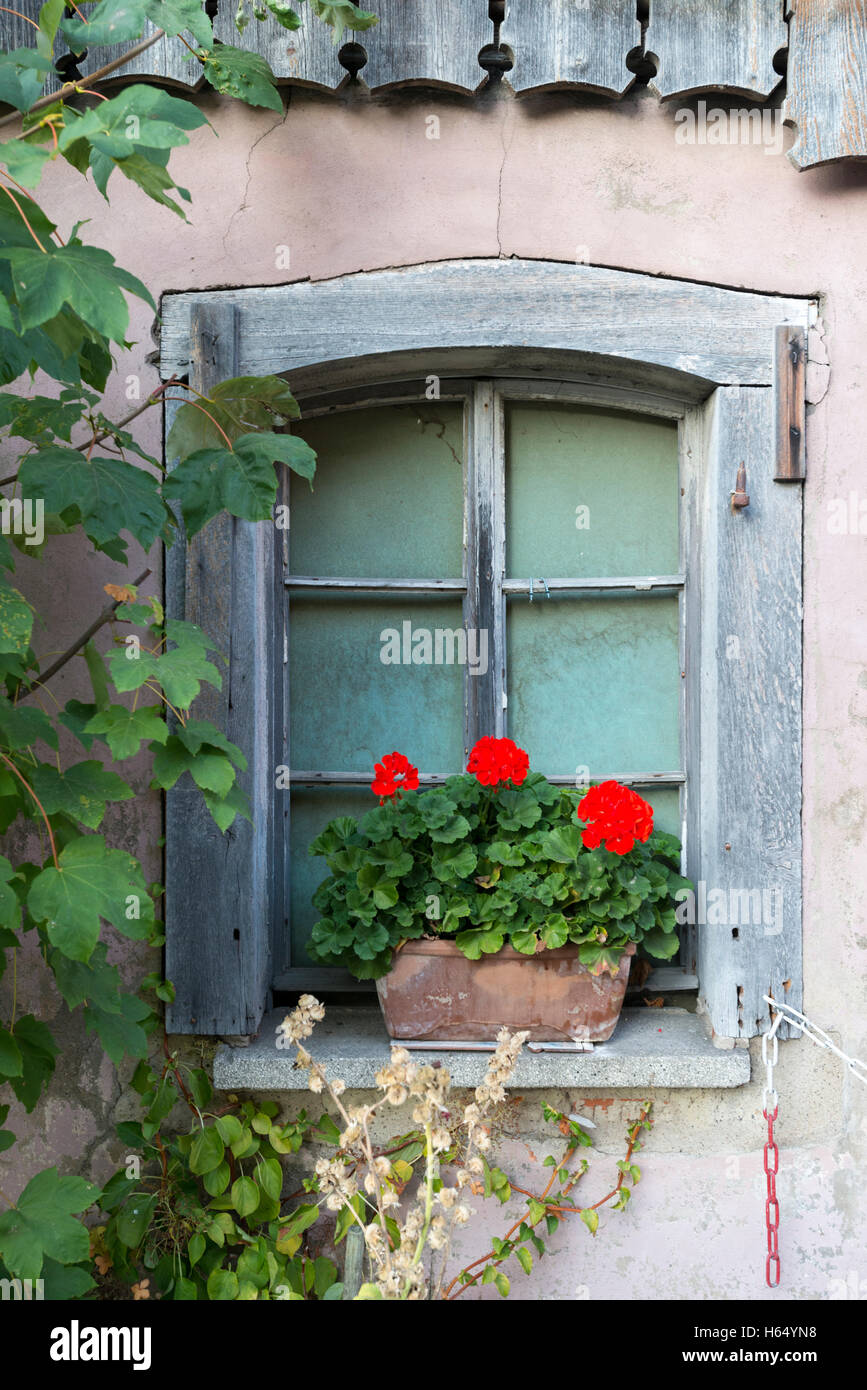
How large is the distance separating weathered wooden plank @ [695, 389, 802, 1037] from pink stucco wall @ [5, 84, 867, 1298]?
54mm

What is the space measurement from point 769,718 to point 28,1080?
1.60 m

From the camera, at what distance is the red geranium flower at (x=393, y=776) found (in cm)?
216

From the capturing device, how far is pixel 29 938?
2.30 meters

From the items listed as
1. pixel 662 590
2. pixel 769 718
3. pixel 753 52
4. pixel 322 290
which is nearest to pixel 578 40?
pixel 753 52

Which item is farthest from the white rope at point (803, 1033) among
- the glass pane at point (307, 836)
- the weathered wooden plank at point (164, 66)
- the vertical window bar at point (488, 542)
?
the weathered wooden plank at point (164, 66)

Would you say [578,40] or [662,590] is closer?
[578,40]

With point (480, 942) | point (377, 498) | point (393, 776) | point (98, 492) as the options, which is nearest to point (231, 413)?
point (98, 492)

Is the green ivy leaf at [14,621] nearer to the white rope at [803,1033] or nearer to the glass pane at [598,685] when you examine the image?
the glass pane at [598,685]

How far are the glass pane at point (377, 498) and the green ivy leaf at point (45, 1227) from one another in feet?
4.37

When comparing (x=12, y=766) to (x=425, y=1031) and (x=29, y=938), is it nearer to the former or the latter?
(x=29, y=938)

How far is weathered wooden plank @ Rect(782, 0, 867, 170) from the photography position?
216 centimetres

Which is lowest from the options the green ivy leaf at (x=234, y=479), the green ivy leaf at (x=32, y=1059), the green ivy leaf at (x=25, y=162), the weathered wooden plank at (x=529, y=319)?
the green ivy leaf at (x=32, y=1059)

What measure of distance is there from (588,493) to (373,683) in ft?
2.15

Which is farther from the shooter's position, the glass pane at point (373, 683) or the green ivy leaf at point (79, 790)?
the glass pane at point (373, 683)
